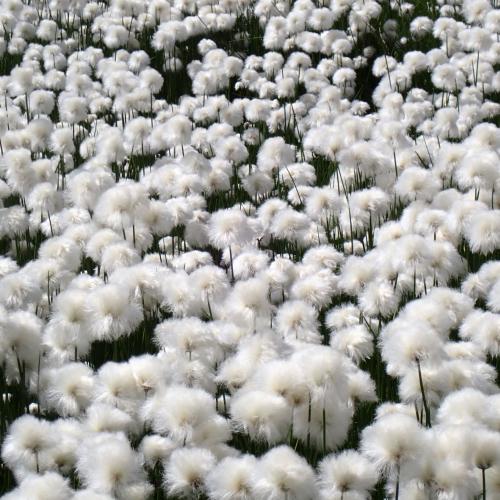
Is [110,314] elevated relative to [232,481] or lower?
elevated

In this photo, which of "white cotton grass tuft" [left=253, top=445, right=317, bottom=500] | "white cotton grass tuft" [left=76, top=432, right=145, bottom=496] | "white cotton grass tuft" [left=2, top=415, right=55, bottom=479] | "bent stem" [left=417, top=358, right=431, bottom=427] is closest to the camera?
"white cotton grass tuft" [left=253, top=445, right=317, bottom=500]

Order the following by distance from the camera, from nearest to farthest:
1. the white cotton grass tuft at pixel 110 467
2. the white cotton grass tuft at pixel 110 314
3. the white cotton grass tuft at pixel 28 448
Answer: the white cotton grass tuft at pixel 110 467, the white cotton grass tuft at pixel 28 448, the white cotton grass tuft at pixel 110 314

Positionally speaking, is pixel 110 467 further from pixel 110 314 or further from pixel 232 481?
pixel 110 314

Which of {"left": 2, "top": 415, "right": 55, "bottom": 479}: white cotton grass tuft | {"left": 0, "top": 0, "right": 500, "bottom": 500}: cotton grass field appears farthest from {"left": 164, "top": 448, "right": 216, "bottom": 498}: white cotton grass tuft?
{"left": 2, "top": 415, "right": 55, "bottom": 479}: white cotton grass tuft

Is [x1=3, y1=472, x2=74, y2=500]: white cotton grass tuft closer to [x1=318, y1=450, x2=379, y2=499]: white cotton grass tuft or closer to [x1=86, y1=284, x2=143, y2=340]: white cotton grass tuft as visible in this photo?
[x1=318, y1=450, x2=379, y2=499]: white cotton grass tuft

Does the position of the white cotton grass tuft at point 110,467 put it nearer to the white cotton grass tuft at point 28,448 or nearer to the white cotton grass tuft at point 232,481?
the white cotton grass tuft at point 28,448

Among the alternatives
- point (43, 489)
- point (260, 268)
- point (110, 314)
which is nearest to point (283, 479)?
point (43, 489)

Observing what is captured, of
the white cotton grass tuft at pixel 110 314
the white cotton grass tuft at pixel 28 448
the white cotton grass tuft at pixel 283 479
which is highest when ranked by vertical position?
the white cotton grass tuft at pixel 110 314

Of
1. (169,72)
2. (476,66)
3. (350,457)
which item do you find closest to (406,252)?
(350,457)

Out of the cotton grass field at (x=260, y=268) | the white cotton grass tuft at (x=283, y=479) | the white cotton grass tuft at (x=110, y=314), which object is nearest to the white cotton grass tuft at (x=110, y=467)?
the cotton grass field at (x=260, y=268)

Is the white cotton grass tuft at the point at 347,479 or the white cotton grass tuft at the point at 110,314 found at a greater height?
the white cotton grass tuft at the point at 110,314
